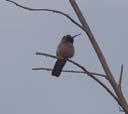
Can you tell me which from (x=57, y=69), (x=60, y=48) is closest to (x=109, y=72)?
(x=57, y=69)

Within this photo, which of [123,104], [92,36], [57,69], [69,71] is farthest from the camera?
[57,69]

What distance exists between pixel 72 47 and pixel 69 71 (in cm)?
435

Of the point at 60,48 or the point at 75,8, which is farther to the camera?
the point at 60,48

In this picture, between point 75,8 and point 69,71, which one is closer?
point 75,8

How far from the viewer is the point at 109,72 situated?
2666mm

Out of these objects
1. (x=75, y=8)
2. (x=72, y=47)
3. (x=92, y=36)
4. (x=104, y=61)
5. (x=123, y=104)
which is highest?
(x=75, y=8)

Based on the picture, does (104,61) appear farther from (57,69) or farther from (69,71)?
(57,69)

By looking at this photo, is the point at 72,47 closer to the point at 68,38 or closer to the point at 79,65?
the point at 68,38

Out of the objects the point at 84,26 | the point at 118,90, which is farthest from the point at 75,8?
the point at 118,90

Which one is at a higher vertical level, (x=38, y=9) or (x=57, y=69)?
(x=38, y=9)

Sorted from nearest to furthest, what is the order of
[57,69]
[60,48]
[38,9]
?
[38,9] < [57,69] < [60,48]

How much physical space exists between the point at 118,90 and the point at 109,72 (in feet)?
0.53

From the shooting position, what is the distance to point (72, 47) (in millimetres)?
7391

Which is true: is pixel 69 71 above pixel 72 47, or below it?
above
